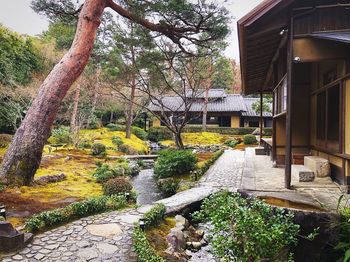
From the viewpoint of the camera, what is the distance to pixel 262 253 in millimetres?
3436

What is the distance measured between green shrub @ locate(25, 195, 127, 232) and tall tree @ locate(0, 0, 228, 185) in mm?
3182

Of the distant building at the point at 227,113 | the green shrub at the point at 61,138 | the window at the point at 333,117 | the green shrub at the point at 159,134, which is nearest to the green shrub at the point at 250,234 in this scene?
the window at the point at 333,117

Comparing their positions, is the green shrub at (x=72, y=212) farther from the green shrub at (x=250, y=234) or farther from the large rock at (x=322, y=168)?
the large rock at (x=322, y=168)

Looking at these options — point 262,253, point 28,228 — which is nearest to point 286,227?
point 262,253

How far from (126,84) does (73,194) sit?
1019cm

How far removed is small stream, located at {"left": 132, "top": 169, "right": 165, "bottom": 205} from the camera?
10391mm

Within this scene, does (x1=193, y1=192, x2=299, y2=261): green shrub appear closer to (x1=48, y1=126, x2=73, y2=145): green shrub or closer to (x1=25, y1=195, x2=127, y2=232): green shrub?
(x1=25, y1=195, x2=127, y2=232): green shrub

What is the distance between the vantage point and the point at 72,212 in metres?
6.20

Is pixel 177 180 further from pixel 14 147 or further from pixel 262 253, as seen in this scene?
pixel 262 253

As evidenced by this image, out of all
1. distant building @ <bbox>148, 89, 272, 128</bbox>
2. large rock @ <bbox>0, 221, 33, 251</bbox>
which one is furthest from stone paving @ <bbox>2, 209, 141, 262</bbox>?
distant building @ <bbox>148, 89, 272, 128</bbox>

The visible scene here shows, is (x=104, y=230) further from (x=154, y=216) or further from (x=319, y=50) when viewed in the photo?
(x=319, y=50)

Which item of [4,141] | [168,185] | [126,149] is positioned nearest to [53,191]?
[168,185]

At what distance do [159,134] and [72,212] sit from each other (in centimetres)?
2719

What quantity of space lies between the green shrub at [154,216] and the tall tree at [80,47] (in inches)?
182
